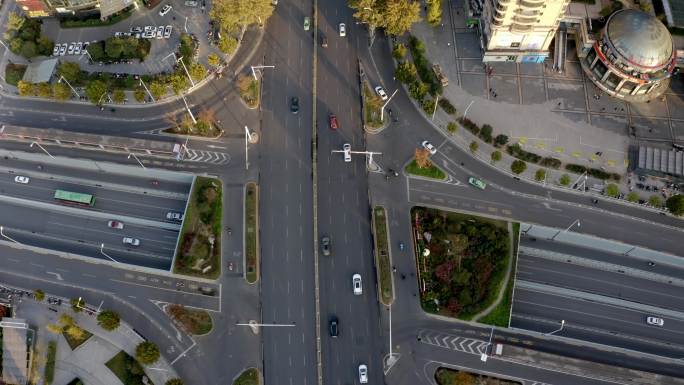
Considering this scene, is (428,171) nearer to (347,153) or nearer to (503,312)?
(347,153)

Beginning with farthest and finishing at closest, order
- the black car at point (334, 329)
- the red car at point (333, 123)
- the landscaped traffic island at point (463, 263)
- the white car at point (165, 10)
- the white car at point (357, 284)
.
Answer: the white car at point (165, 10)
the red car at point (333, 123)
the white car at point (357, 284)
the landscaped traffic island at point (463, 263)
the black car at point (334, 329)

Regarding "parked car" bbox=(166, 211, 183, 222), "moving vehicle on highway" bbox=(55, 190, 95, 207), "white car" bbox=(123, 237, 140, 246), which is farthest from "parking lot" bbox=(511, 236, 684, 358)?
"moving vehicle on highway" bbox=(55, 190, 95, 207)

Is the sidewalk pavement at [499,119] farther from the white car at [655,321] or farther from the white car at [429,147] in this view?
the white car at [655,321]

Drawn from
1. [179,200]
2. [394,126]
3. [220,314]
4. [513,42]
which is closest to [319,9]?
[394,126]

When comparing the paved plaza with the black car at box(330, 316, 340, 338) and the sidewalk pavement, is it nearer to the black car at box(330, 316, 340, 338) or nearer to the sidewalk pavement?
the sidewalk pavement

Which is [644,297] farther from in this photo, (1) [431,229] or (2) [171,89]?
(2) [171,89]

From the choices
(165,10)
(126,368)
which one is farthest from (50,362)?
(165,10)

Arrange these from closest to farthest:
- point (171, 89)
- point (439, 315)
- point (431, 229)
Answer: point (439, 315) → point (431, 229) → point (171, 89)

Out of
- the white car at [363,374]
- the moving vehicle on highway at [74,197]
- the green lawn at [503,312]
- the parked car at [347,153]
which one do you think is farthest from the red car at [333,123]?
the moving vehicle on highway at [74,197]
